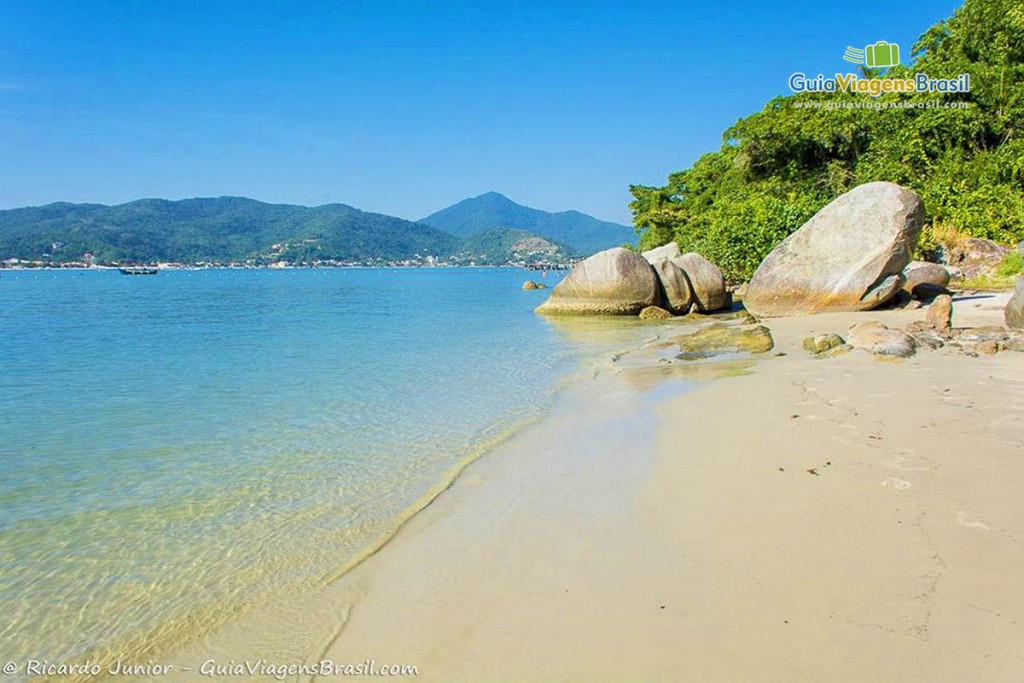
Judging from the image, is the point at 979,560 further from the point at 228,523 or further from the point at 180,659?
the point at 228,523

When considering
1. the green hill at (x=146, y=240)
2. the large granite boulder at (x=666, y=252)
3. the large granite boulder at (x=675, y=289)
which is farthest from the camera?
the green hill at (x=146, y=240)

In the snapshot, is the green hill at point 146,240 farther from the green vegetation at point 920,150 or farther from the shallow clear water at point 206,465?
the shallow clear water at point 206,465

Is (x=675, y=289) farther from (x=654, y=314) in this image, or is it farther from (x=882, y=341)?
(x=882, y=341)

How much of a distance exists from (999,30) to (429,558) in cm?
3103

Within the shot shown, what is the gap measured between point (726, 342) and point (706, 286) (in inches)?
362

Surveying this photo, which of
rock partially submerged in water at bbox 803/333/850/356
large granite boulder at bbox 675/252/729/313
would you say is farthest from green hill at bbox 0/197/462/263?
rock partially submerged in water at bbox 803/333/850/356

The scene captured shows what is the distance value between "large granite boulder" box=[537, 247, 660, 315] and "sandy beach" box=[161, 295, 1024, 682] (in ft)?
47.8

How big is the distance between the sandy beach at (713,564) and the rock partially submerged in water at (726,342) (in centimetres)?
516

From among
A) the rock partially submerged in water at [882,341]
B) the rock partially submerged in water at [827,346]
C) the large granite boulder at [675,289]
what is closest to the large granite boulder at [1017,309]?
the rock partially submerged in water at [882,341]

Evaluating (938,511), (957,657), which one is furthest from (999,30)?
(957,657)

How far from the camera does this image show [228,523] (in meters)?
4.96

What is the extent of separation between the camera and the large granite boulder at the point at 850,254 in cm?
1584

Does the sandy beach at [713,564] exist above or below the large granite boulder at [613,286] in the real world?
below

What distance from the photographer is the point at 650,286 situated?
69.5 feet
